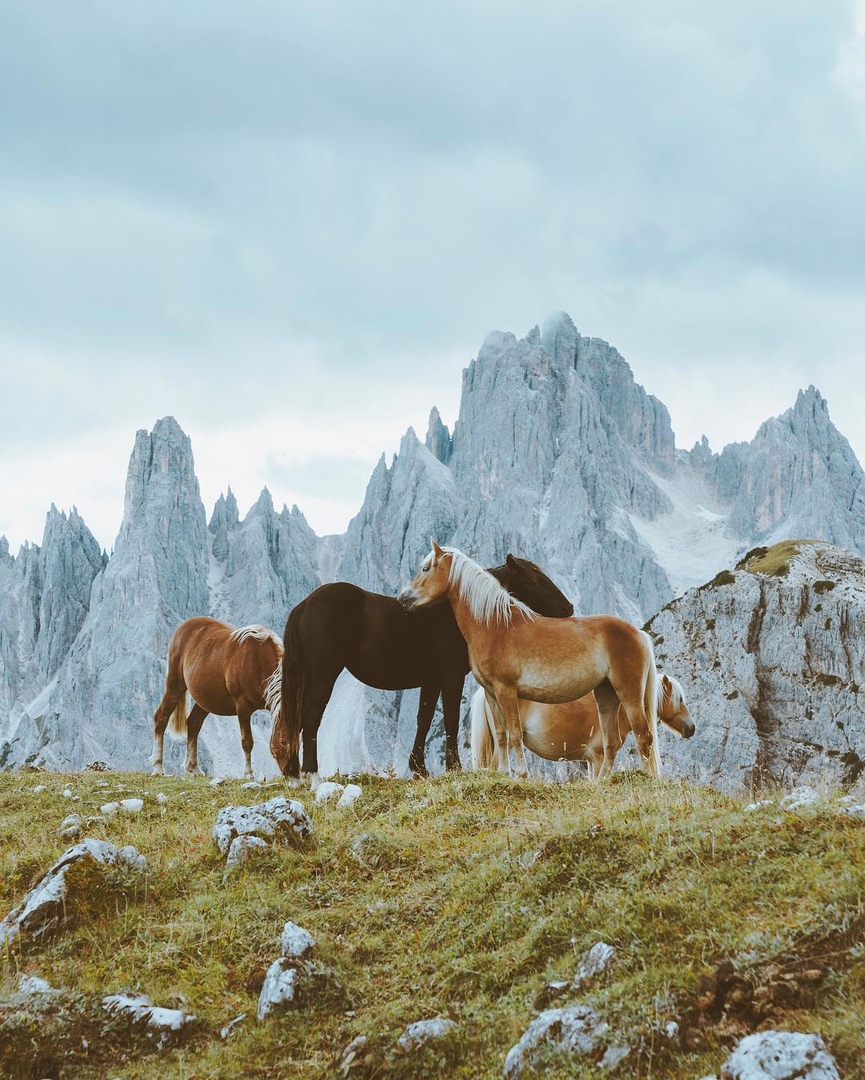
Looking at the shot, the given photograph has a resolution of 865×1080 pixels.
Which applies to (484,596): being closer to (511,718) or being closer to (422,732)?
(511,718)

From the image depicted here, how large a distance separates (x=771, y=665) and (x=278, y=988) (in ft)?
303

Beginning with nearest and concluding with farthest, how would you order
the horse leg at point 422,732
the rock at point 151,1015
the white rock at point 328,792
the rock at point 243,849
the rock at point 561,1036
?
the rock at point 561,1036 < the rock at point 151,1015 < the rock at point 243,849 < the white rock at point 328,792 < the horse leg at point 422,732

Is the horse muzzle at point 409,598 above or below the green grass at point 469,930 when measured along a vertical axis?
above

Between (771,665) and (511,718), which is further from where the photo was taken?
(771,665)

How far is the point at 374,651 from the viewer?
15.9 m

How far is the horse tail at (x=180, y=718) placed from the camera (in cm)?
2388

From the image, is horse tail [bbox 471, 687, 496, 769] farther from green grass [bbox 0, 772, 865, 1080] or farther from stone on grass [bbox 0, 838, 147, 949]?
stone on grass [bbox 0, 838, 147, 949]

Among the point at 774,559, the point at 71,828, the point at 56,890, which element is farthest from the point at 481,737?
the point at 774,559

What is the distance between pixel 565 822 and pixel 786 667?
89.0m

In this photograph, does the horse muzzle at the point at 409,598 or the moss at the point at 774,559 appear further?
the moss at the point at 774,559

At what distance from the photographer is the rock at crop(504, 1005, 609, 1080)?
191 inches

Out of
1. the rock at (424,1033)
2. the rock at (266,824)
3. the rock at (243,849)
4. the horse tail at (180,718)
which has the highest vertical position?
the horse tail at (180,718)

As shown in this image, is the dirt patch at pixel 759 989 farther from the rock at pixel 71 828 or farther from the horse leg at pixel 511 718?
the horse leg at pixel 511 718

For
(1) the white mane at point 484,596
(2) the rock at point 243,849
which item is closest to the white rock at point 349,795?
(2) the rock at point 243,849
